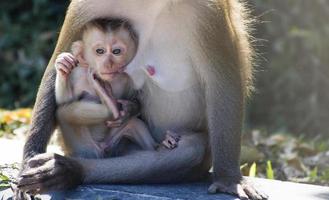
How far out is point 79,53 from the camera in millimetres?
5375

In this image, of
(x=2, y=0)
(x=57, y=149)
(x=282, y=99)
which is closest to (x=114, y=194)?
(x=57, y=149)

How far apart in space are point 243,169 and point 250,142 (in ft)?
2.07

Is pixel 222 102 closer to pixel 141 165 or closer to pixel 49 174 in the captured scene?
pixel 141 165

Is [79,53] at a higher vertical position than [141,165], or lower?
higher

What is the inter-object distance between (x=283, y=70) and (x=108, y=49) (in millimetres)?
5928

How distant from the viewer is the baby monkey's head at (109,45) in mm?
5242

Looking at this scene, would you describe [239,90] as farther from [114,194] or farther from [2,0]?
[2,0]

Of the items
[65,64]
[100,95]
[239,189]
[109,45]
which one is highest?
[109,45]

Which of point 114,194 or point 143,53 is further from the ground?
point 143,53

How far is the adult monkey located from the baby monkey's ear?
3.4 inches

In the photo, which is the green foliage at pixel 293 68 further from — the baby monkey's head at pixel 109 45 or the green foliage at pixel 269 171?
the baby monkey's head at pixel 109 45

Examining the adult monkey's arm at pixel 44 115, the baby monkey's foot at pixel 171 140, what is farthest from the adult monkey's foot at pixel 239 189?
the adult monkey's arm at pixel 44 115

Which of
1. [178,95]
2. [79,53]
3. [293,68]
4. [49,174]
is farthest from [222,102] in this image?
[293,68]

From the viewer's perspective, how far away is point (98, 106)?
5.29 meters
